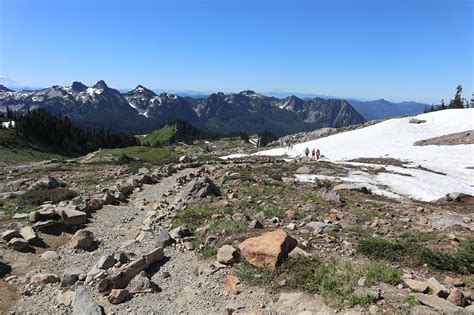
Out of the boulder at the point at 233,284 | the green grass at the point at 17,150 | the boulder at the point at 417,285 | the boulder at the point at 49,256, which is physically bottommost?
the green grass at the point at 17,150

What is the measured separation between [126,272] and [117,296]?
1174 millimetres


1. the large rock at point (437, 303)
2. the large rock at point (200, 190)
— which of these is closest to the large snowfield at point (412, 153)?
the large rock at point (200, 190)

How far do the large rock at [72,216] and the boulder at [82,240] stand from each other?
8.25 ft

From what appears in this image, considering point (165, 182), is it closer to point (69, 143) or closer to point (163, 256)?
point (163, 256)

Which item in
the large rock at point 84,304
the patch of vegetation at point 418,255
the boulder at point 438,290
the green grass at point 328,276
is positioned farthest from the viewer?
the patch of vegetation at point 418,255

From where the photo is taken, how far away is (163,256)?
13922mm

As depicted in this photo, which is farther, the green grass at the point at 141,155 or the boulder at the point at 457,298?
the green grass at the point at 141,155

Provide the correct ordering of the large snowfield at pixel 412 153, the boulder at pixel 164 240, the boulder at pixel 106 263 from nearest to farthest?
the boulder at pixel 106 263
the boulder at pixel 164 240
the large snowfield at pixel 412 153

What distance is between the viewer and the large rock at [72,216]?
18484 millimetres

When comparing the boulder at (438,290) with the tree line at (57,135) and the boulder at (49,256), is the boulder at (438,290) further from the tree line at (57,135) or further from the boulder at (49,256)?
the tree line at (57,135)

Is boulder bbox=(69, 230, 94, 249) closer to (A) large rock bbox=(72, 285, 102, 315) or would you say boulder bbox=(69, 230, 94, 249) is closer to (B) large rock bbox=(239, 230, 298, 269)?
(A) large rock bbox=(72, 285, 102, 315)

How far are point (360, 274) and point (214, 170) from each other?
82.3 ft

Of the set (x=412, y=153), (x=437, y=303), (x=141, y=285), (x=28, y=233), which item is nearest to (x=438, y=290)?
(x=437, y=303)

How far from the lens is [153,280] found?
12.5 metres
